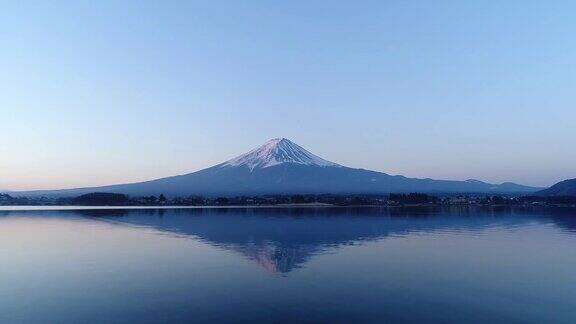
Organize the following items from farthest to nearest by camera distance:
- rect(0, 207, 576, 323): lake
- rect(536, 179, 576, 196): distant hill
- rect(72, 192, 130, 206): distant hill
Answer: rect(536, 179, 576, 196): distant hill, rect(72, 192, 130, 206): distant hill, rect(0, 207, 576, 323): lake

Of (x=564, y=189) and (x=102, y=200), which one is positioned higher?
(x=564, y=189)

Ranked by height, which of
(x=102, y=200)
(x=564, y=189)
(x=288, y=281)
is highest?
(x=564, y=189)

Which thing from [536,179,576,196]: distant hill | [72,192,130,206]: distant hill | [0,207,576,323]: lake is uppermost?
[536,179,576,196]: distant hill

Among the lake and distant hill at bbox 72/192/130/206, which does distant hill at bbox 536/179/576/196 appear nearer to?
distant hill at bbox 72/192/130/206

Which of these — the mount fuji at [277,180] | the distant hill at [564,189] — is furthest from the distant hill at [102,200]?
the distant hill at [564,189]

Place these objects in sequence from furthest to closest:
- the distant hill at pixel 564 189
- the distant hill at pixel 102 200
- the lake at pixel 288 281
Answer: the distant hill at pixel 564 189, the distant hill at pixel 102 200, the lake at pixel 288 281

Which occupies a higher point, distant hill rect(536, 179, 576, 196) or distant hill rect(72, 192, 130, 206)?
distant hill rect(536, 179, 576, 196)

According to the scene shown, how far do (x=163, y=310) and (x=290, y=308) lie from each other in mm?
2399

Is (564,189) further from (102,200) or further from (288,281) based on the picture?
(288,281)

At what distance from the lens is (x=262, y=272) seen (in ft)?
42.8

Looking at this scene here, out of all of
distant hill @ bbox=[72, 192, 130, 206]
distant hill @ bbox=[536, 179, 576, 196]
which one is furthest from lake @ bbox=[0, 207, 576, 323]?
distant hill @ bbox=[536, 179, 576, 196]

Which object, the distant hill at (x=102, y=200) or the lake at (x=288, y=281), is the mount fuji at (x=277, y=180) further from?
the lake at (x=288, y=281)

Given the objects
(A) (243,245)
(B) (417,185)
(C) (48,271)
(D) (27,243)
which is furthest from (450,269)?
(B) (417,185)

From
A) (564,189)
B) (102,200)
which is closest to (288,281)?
(102,200)
